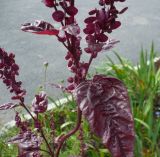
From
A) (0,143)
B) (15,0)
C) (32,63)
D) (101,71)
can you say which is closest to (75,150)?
(0,143)

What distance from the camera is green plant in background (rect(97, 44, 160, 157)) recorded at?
2439 millimetres

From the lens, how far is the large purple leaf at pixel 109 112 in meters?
0.91

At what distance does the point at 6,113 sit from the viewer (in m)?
3.54

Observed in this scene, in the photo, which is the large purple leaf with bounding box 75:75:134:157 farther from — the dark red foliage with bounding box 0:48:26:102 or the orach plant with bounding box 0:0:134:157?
the dark red foliage with bounding box 0:48:26:102

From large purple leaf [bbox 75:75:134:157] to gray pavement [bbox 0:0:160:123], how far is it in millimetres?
2524

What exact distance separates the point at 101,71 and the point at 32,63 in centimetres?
135

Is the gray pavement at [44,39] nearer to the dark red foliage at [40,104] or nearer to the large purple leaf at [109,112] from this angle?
the dark red foliage at [40,104]

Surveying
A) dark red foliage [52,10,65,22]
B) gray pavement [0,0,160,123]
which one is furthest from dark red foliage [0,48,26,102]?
gray pavement [0,0,160,123]

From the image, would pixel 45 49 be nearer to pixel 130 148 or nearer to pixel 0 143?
pixel 0 143

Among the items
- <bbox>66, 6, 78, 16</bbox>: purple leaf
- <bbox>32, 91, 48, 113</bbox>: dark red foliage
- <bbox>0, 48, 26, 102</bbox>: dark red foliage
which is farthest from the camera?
<bbox>32, 91, 48, 113</bbox>: dark red foliage

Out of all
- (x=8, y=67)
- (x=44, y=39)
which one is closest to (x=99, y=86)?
(x=8, y=67)

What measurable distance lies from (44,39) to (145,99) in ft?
7.91

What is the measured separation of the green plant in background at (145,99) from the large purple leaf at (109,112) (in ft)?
4.29

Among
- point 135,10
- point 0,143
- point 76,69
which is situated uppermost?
point 135,10
